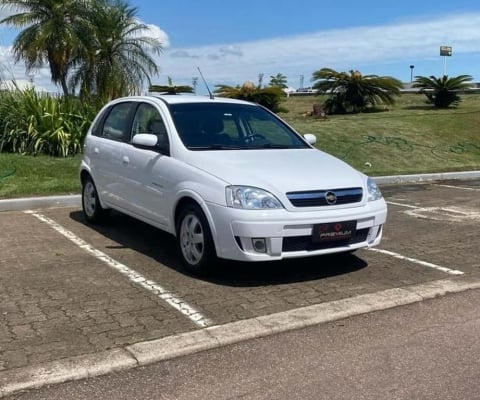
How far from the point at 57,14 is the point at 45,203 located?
17891 mm

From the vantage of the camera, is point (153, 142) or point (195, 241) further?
point (153, 142)

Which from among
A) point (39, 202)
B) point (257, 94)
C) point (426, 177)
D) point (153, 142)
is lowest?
A: point (426, 177)

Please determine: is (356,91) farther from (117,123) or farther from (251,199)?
(251,199)

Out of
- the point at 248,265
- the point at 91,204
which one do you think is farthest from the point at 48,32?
the point at 248,265

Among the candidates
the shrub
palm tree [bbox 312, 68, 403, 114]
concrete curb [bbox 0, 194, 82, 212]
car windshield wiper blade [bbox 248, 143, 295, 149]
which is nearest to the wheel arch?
car windshield wiper blade [bbox 248, 143, 295, 149]

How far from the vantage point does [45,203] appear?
934cm

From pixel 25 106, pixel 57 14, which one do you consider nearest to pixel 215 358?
pixel 25 106

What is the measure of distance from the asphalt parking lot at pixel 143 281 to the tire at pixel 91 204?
5.1 inches

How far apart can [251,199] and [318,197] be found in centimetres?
A: 59

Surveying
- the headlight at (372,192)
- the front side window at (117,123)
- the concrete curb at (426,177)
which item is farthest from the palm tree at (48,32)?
the headlight at (372,192)

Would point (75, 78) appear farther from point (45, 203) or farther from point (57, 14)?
point (45, 203)

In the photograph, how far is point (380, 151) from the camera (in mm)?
16094

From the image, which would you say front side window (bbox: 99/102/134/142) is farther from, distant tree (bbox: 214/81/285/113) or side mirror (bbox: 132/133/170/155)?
distant tree (bbox: 214/81/285/113)

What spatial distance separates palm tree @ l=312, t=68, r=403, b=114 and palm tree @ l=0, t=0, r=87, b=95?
1064 centimetres
